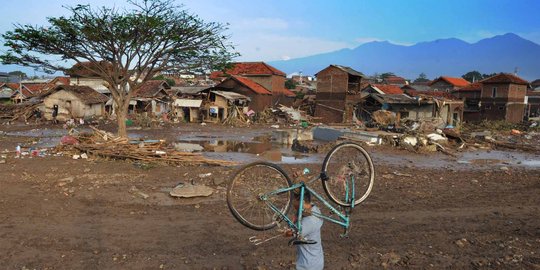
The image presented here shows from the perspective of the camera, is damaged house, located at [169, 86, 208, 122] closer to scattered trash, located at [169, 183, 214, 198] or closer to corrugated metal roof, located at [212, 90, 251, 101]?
corrugated metal roof, located at [212, 90, 251, 101]

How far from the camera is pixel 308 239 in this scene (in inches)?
152

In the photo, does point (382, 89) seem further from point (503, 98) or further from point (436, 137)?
point (436, 137)

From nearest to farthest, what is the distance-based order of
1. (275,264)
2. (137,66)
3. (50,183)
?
(275,264)
(50,183)
(137,66)

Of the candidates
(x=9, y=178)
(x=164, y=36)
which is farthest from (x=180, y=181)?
(x=164, y=36)

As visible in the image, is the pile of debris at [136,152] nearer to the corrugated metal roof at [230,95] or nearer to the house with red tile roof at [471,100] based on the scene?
the corrugated metal roof at [230,95]

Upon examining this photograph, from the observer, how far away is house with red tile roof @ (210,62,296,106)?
157 feet

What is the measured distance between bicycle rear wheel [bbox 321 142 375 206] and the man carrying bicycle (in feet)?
1.57

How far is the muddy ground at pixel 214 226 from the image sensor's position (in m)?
5.73

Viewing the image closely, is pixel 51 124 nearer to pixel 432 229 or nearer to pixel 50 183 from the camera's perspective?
pixel 50 183

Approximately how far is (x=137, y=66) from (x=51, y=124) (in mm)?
15853

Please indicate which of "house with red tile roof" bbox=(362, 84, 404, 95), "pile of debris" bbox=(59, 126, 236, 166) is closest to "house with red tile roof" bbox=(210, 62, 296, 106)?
"house with red tile roof" bbox=(362, 84, 404, 95)

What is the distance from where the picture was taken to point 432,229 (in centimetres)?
720

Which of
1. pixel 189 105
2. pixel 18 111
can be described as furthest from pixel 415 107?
pixel 18 111

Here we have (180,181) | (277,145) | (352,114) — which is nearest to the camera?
(180,181)
